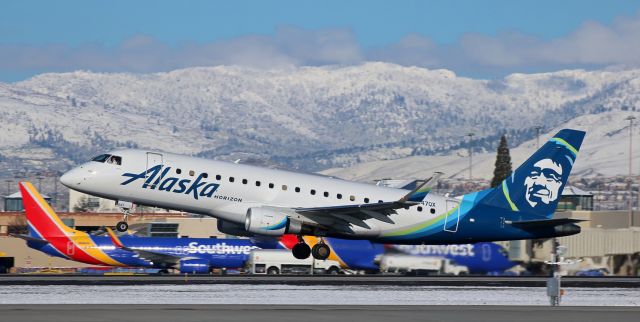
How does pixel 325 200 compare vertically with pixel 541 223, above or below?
above

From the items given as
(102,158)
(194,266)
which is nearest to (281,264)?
(194,266)

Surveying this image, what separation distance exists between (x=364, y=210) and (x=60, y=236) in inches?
1084

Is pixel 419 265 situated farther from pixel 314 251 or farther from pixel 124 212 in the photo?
pixel 124 212

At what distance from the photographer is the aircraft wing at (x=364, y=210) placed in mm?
60938

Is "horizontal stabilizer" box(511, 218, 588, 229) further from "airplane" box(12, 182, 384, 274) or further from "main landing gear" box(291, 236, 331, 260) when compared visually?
"airplane" box(12, 182, 384, 274)

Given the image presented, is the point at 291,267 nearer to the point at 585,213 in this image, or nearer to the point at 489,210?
the point at 489,210

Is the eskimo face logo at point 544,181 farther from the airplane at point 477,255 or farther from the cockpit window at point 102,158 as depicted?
the cockpit window at point 102,158

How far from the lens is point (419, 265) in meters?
72.4

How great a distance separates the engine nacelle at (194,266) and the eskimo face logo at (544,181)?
22776 mm

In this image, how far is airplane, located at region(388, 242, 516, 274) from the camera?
242ft

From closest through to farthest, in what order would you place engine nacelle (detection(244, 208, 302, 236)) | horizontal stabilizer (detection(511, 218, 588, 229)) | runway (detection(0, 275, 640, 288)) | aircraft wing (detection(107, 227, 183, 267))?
engine nacelle (detection(244, 208, 302, 236)), runway (detection(0, 275, 640, 288)), horizontal stabilizer (detection(511, 218, 588, 229)), aircraft wing (detection(107, 227, 183, 267))

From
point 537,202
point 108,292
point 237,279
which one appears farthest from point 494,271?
point 108,292
